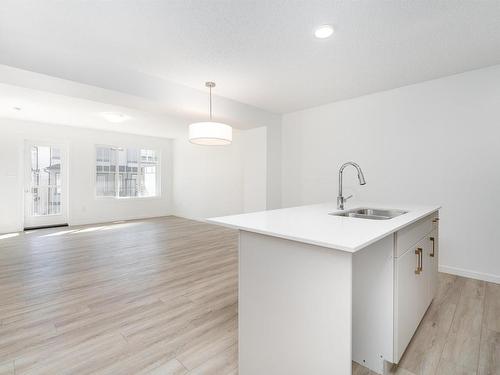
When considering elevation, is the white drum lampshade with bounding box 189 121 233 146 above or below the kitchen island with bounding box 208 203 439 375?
above

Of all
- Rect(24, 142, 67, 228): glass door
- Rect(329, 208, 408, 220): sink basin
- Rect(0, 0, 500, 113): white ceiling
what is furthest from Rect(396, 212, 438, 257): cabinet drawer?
Rect(24, 142, 67, 228): glass door

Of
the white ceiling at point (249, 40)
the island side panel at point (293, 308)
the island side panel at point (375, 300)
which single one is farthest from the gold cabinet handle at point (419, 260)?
the white ceiling at point (249, 40)

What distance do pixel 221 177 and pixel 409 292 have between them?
5186mm

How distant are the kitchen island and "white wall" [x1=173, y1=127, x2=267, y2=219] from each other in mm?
3256

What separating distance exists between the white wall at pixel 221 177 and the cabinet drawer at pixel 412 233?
9.66 ft

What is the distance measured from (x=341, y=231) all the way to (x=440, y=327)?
4.91ft

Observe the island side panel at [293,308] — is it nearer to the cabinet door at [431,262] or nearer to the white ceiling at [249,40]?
the cabinet door at [431,262]

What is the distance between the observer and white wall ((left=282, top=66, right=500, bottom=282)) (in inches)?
113

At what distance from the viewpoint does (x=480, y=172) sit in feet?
9.55

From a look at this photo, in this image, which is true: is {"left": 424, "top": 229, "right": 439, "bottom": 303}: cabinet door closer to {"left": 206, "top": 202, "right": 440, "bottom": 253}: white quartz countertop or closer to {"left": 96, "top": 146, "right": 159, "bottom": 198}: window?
{"left": 206, "top": 202, "right": 440, "bottom": 253}: white quartz countertop

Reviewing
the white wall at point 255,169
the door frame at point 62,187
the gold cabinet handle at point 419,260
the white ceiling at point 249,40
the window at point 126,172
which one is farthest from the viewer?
the window at point 126,172

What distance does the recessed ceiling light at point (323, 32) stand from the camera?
2.14 meters

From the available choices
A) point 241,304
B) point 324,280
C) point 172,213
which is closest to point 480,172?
point 324,280

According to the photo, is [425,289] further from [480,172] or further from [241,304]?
[480,172]
